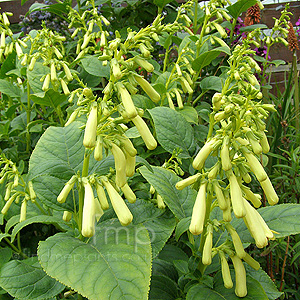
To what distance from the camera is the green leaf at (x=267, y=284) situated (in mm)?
1300

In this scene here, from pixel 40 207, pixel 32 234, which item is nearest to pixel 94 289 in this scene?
pixel 40 207

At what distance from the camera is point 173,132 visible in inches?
65.4

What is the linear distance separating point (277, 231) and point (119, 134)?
61cm

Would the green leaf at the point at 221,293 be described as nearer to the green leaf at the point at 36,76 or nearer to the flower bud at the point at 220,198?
the flower bud at the point at 220,198

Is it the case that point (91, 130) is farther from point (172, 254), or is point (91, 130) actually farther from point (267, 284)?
point (267, 284)

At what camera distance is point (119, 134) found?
113 cm

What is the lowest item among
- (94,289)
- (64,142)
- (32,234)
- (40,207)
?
(32,234)

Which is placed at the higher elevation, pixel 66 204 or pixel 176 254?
pixel 66 204

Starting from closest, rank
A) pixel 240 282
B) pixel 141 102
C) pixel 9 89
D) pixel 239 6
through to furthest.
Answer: pixel 240 282 → pixel 141 102 → pixel 9 89 → pixel 239 6

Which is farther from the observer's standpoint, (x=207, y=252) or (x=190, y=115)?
(x=190, y=115)

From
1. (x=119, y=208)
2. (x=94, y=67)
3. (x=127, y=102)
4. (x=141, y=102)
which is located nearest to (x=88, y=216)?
(x=119, y=208)

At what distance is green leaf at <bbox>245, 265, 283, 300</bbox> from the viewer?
1.30 metres

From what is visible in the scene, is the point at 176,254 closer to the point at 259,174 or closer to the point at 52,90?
the point at 259,174

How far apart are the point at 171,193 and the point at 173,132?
1.25ft
